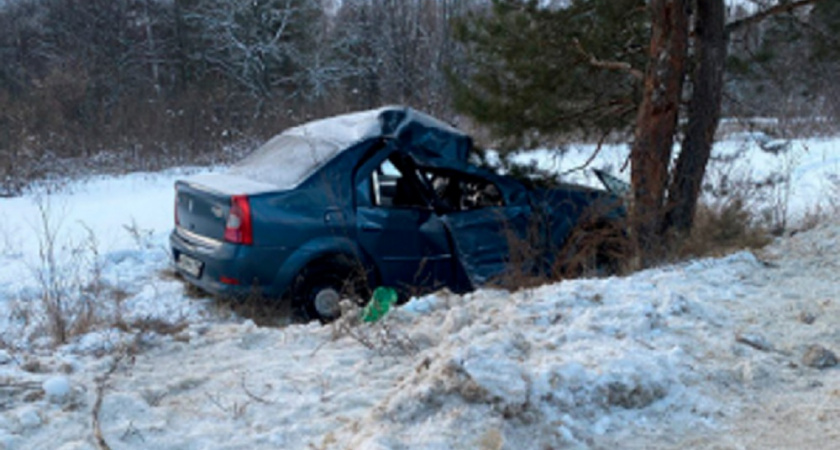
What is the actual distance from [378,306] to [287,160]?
6.81 ft

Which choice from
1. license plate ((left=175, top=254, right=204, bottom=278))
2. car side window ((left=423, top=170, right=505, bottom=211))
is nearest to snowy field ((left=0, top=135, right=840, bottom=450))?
license plate ((left=175, top=254, right=204, bottom=278))

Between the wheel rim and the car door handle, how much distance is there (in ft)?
1.78

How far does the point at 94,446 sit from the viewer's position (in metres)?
2.68

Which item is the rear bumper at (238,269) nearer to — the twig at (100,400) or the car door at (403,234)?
the car door at (403,234)

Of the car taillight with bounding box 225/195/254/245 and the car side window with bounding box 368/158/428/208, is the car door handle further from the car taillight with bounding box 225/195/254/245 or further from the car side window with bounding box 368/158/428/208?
the car taillight with bounding box 225/195/254/245

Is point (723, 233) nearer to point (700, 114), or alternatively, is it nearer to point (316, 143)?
point (700, 114)

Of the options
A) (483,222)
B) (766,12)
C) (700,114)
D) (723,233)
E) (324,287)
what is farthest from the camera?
(723,233)

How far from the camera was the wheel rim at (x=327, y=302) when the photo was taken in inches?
220

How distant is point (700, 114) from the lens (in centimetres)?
652

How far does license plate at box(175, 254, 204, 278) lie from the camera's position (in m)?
5.61

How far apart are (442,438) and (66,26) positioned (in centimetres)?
2476

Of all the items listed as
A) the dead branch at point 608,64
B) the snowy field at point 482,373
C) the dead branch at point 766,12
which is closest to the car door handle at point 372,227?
the snowy field at point 482,373

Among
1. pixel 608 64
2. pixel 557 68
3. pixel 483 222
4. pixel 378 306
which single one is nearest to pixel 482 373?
pixel 378 306

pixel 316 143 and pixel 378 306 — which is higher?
pixel 316 143
